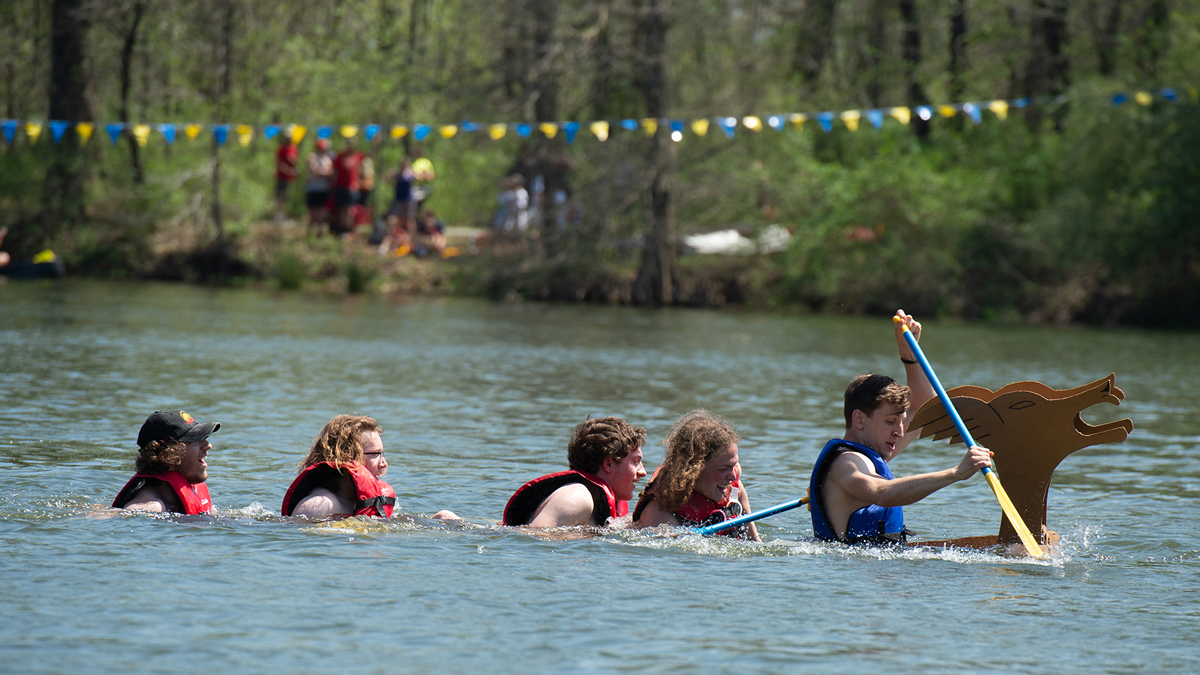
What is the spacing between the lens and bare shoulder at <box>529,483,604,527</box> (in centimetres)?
707

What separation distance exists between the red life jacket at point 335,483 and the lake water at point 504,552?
0.34 feet

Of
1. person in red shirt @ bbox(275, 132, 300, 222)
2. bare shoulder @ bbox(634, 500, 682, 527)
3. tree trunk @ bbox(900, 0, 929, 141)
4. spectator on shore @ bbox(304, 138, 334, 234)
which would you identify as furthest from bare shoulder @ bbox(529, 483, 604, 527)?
tree trunk @ bbox(900, 0, 929, 141)

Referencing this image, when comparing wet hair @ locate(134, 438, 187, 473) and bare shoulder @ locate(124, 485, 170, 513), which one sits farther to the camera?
bare shoulder @ locate(124, 485, 170, 513)

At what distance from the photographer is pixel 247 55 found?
106ft

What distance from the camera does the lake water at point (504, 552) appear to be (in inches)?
215

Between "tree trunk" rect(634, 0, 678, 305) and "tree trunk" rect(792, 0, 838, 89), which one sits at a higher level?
"tree trunk" rect(792, 0, 838, 89)

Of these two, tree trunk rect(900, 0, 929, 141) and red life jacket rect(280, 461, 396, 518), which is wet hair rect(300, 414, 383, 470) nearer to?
red life jacket rect(280, 461, 396, 518)

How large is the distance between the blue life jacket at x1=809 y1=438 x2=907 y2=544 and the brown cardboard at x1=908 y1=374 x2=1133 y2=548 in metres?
0.41

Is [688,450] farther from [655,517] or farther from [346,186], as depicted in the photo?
[346,186]

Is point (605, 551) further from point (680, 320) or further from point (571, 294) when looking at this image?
point (571, 294)

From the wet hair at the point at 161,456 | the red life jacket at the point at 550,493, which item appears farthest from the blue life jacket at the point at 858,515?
the wet hair at the point at 161,456

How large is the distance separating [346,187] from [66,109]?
6565mm

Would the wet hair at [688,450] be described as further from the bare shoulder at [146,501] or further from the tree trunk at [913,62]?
the tree trunk at [913,62]

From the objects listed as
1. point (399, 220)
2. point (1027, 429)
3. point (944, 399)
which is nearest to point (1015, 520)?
point (1027, 429)
